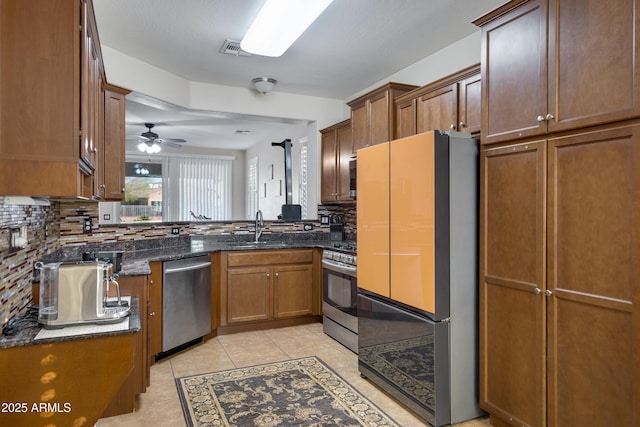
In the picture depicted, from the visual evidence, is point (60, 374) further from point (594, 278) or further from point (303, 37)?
point (303, 37)

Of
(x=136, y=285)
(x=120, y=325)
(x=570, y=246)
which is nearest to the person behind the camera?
(x=120, y=325)

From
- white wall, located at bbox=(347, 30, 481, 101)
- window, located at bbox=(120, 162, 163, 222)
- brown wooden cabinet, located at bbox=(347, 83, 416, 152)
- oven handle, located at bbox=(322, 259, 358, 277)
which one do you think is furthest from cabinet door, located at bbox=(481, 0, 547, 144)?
window, located at bbox=(120, 162, 163, 222)

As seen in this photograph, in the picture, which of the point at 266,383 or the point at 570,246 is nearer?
the point at 570,246

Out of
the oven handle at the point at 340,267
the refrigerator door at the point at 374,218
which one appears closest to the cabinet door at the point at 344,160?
the oven handle at the point at 340,267

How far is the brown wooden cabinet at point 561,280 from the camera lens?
1.65 m

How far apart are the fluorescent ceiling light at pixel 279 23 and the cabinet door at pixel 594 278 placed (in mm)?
1634

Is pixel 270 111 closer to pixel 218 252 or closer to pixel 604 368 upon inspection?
pixel 218 252

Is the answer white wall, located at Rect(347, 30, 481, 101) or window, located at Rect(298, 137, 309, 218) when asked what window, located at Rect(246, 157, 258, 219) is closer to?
window, located at Rect(298, 137, 309, 218)

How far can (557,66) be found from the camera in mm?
1877

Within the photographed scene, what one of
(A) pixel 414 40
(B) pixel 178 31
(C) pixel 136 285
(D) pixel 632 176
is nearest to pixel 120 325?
(C) pixel 136 285

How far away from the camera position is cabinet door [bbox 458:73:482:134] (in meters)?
2.77

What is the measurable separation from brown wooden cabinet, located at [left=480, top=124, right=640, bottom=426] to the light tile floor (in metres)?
0.57

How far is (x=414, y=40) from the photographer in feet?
10.9

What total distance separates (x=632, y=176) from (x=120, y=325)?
7.32ft
